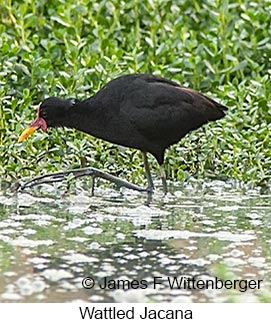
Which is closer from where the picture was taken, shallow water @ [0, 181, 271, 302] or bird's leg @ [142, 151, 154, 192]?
shallow water @ [0, 181, 271, 302]

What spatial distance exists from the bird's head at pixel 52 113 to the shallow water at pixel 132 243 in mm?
448

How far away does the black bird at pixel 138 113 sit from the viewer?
8.89 meters

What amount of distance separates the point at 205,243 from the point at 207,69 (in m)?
3.90

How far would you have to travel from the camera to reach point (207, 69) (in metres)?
11.3

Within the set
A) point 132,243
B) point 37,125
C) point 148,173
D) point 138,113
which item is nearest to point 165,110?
point 138,113

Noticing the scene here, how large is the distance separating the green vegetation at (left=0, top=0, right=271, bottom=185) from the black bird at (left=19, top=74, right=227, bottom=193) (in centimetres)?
44

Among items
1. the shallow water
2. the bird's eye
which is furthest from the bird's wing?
the bird's eye

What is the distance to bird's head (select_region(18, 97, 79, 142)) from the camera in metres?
9.11

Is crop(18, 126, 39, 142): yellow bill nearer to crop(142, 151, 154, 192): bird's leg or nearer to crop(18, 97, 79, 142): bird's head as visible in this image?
crop(18, 97, 79, 142): bird's head

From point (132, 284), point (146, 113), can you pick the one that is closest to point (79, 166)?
point (146, 113)

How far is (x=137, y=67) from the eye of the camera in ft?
34.7

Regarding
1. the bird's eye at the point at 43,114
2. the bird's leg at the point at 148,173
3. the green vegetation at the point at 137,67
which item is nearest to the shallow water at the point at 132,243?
the bird's leg at the point at 148,173

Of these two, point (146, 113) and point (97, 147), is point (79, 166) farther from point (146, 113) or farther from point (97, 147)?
point (146, 113)
